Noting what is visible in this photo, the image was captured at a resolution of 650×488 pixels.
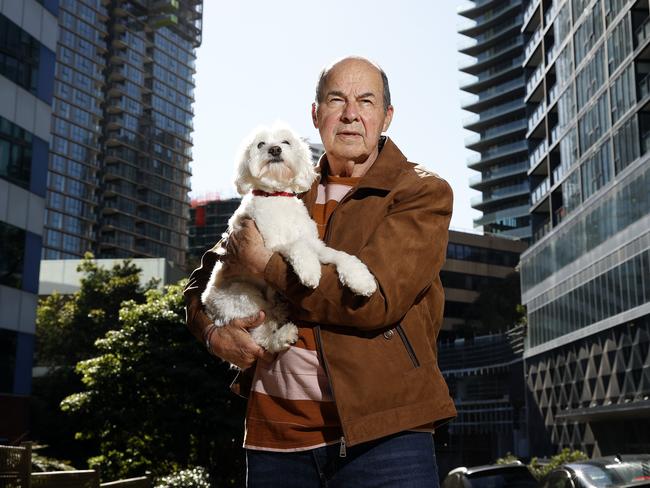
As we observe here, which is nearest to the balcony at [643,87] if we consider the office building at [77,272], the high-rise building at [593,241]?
the high-rise building at [593,241]

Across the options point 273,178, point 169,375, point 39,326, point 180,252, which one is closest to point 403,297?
point 273,178

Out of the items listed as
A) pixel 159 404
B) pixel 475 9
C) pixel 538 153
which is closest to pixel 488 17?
pixel 475 9

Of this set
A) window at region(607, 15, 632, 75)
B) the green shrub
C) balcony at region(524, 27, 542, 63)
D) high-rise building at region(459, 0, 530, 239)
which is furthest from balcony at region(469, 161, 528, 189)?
the green shrub

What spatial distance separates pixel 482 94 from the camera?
127250 millimetres

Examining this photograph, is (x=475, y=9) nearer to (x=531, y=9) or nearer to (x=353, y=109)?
(x=531, y=9)

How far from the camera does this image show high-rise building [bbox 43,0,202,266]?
13025 centimetres

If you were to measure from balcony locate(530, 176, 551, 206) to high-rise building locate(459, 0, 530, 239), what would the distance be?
162ft

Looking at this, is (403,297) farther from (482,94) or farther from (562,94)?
(482,94)

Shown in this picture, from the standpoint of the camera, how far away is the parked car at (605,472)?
34.3 feet

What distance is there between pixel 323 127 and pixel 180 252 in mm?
152093

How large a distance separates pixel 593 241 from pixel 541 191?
2153 centimetres

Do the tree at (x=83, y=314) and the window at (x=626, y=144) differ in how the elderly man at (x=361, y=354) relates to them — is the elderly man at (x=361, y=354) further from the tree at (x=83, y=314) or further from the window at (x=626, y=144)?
the tree at (x=83, y=314)

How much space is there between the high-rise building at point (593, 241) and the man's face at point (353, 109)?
3711 cm

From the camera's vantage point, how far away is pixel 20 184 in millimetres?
31953
